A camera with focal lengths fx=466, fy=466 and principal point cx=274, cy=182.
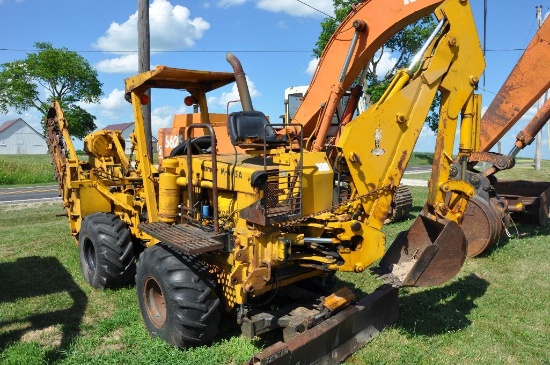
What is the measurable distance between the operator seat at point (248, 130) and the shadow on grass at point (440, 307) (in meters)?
2.38

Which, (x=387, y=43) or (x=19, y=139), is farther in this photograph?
(x=19, y=139)

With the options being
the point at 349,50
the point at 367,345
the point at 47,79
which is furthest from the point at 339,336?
the point at 47,79

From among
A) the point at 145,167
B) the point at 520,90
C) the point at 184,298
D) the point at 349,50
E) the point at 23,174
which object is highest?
the point at 349,50

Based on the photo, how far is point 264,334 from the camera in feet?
15.4

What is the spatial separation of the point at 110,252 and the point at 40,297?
1.00 m

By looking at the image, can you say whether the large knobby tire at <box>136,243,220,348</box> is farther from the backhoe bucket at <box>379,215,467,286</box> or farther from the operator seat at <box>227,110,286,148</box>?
the backhoe bucket at <box>379,215,467,286</box>

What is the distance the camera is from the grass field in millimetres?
4266

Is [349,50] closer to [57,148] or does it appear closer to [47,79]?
[57,148]

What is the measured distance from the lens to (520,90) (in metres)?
8.10

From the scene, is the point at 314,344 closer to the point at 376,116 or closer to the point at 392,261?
the point at 392,261

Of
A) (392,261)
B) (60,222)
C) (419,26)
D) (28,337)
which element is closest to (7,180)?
(60,222)

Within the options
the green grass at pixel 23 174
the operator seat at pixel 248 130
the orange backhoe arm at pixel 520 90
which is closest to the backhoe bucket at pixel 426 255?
the operator seat at pixel 248 130

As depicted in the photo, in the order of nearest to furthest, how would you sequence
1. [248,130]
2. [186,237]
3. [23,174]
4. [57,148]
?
[186,237] → [248,130] → [57,148] → [23,174]

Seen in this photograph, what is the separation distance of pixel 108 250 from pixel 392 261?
353 cm
